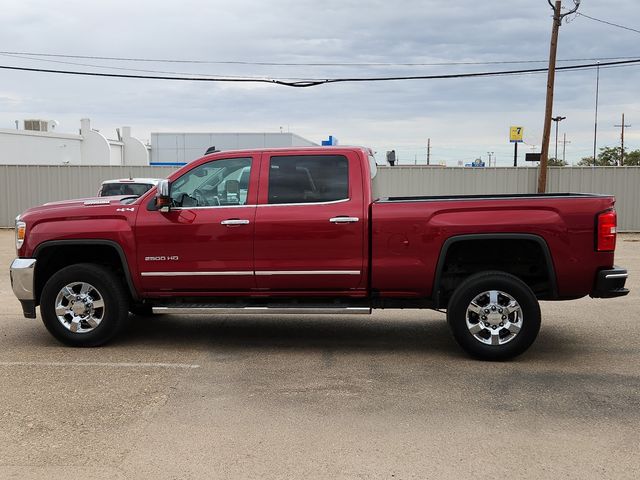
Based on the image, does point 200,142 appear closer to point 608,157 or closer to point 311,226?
point 311,226

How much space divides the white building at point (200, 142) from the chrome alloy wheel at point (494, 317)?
34.6m

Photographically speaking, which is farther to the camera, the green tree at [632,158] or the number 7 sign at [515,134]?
the green tree at [632,158]

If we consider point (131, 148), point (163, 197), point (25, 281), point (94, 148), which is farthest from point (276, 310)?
point (131, 148)

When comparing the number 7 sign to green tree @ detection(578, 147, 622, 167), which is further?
green tree @ detection(578, 147, 622, 167)

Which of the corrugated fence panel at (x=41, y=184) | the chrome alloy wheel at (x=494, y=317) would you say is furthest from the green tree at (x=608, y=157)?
the chrome alloy wheel at (x=494, y=317)

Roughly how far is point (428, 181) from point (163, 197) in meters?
16.4

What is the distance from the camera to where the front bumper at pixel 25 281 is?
649 cm

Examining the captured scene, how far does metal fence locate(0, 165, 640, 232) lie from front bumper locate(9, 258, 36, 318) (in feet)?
52.1

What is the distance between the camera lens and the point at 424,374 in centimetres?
570

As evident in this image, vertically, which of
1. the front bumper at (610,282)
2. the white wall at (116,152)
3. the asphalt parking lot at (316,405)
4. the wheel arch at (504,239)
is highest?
the white wall at (116,152)

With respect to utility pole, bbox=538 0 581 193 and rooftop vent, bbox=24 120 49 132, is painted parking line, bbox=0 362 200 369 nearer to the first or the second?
utility pole, bbox=538 0 581 193

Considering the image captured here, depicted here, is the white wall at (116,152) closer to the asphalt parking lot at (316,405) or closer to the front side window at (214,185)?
the asphalt parking lot at (316,405)

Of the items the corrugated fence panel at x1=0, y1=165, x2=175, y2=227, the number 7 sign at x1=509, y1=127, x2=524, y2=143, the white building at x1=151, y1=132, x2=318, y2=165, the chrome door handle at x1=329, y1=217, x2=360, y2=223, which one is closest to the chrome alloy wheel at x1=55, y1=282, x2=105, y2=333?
the chrome door handle at x1=329, y1=217, x2=360, y2=223

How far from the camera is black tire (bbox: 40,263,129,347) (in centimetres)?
646
